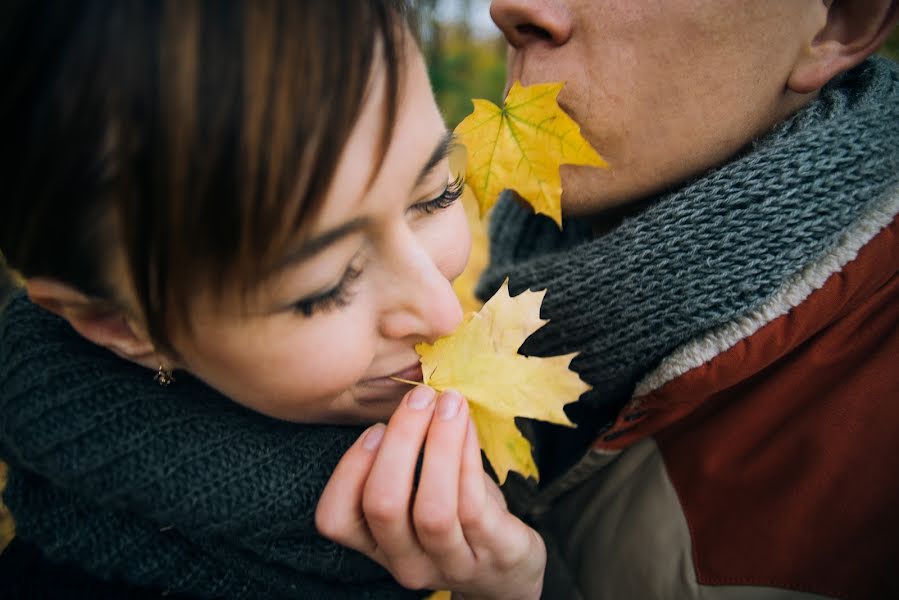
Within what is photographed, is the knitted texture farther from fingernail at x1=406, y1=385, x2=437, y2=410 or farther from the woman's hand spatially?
fingernail at x1=406, y1=385, x2=437, y2=410

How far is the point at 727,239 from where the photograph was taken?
1.00 metres

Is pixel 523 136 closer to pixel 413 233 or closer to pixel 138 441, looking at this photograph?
pixel 413 233

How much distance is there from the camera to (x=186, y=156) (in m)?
0.66

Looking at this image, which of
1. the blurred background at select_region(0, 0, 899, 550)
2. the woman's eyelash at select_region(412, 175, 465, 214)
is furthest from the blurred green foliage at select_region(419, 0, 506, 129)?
the woman's eyelash at select_region(412, 175, 465, 214)

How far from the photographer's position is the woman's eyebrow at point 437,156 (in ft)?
2.79

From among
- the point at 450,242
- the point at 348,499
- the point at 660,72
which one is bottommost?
the point at 348,499

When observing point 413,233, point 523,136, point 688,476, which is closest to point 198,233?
point 413,233

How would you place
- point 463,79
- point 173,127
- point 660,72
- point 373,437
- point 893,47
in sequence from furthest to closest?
1. point 463,79
2. point 893,47
3. point 660,72
4. point 373,437
5. point 173,127

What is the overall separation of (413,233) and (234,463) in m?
0.46

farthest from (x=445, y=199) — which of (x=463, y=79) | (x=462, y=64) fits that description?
(x=462, y=64)

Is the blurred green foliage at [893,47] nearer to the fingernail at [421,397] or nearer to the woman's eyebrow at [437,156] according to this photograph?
the woman's eyebrow at [437,156]

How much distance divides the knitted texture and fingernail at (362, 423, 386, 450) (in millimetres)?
162

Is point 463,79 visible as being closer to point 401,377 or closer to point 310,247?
point 401,377

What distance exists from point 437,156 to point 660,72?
478mm
